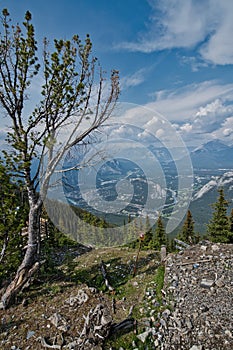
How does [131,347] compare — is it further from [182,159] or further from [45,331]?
[182,159]

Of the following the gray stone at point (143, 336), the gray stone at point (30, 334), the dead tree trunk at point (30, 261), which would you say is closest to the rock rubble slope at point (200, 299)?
the gray stone at point (143, 336)

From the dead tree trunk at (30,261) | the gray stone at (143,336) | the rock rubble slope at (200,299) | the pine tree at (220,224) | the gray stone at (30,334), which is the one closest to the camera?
the rock rubble slope at (200,299)

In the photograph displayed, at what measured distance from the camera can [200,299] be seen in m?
6.63

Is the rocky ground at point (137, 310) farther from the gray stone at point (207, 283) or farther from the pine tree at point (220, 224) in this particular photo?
the pine tree at point (220, 224)

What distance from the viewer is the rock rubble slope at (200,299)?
532 centimetres

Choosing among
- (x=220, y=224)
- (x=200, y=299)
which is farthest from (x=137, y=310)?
(x=220, y=224)

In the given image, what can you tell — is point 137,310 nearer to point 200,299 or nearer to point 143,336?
point 143,336

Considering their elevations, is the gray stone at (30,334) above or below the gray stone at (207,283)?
below

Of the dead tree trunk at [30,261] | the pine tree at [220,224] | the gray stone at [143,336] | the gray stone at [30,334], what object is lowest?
the pine tree at [220,224]

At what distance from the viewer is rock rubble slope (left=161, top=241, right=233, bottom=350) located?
532 centimetres

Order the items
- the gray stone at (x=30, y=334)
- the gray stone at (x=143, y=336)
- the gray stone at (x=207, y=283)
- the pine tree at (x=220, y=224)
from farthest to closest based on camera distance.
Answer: the pine tree at (x=220, y=224) → the gray stone at (x=207, y=283) → the gray stone at (x=30, y=334) → the gray stone at (x=143, y=336)

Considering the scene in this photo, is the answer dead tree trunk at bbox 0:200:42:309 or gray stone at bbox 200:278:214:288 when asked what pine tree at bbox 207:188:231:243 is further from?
dead tree trunk at bbox 0:200:42:309

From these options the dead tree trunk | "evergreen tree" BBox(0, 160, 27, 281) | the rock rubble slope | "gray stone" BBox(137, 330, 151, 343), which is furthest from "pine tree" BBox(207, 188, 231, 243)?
"evergreen tree" BBox(0, 160, 27, 281)

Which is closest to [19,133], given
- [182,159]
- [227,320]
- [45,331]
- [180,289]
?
[45,331]
